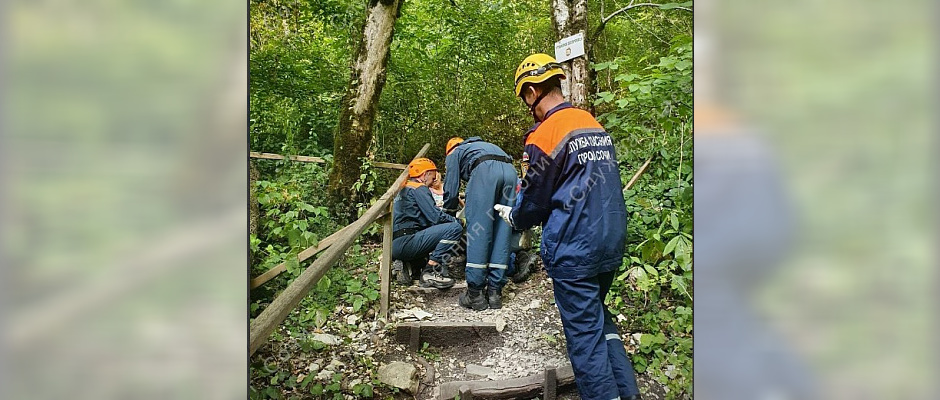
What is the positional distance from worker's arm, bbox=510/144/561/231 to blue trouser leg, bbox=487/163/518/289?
649 mm

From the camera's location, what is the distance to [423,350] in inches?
80.8

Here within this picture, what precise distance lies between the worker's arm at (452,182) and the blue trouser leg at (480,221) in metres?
0.11

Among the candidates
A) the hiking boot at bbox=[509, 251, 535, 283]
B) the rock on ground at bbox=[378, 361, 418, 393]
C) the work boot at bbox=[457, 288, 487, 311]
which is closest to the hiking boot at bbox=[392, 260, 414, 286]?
the work boot at bbox=[457, 288, 487, 311]

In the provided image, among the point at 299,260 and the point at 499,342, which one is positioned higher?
the point at 299,260

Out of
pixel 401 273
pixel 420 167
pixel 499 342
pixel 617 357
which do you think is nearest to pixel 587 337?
pixel 617 357

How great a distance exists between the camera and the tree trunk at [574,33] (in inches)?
95.2

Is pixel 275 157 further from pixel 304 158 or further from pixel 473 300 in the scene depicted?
pixel 473 300

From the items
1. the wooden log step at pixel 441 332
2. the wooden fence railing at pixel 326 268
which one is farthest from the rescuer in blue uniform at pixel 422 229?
the wooden log step at pixel 441 332

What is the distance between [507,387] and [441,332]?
383 millimetres
